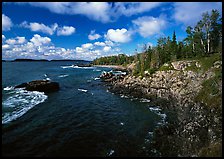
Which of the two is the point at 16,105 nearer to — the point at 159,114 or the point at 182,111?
the point at 159,114

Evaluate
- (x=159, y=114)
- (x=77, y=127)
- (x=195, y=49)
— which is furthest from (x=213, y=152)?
(x=195, y=49)

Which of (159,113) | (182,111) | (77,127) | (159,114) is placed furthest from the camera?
(159,113)

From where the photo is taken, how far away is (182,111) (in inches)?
1240

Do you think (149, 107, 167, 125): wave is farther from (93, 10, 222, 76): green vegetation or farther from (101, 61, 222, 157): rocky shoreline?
(93, 10, 222, 76): green vegetation

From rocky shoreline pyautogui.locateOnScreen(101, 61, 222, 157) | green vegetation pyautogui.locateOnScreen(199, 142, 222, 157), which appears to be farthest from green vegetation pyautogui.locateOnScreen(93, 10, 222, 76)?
green vegetation pyautogui.locateOnScreen(199, 142, 222, 157)

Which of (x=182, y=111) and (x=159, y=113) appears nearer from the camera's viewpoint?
(x=182, y=111)

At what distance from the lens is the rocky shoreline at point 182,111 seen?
62.5 feet

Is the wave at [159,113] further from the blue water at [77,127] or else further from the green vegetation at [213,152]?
the green vegetation at [213,152]

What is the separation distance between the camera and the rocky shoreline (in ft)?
62.5

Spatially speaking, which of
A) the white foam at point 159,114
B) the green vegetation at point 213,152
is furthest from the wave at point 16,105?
the green vegetation at point 213,152

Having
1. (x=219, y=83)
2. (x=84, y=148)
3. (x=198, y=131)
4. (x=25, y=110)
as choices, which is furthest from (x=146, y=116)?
(x=25, y=110)

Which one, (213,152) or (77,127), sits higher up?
(213,152)

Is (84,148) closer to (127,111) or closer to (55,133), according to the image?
(55,133)

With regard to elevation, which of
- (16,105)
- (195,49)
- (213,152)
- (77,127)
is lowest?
(77,127)
